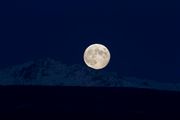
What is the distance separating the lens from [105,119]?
1841 inches

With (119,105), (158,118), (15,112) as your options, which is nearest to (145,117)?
(158,118)

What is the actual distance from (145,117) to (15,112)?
38.7ft

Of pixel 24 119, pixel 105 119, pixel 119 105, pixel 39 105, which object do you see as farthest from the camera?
pixel 119 105

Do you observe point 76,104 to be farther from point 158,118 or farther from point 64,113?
point 158,118

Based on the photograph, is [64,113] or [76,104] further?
[76,104]

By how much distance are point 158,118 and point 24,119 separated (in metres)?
12.2

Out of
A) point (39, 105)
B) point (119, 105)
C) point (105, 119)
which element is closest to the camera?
point (105, 119)

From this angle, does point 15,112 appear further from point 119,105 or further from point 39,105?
point 119,105

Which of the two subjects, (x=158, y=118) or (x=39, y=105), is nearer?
(x=158, y=118)

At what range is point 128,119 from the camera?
46.1m

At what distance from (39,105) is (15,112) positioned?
10.8 metres

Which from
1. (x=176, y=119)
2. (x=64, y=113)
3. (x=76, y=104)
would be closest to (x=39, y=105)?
(x=76, y=104)

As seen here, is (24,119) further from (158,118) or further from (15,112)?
(158,118)

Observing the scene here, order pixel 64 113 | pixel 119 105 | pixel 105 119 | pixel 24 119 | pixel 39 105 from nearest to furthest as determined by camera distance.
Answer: pixel 24 119, pixel 105 119, pixel 64 113, pixel 39 105, pixel 119 105
